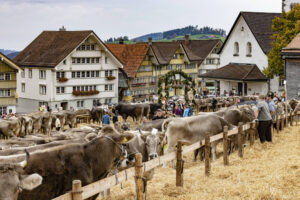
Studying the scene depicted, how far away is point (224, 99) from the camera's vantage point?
41.5m

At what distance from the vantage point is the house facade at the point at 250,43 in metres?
52.8

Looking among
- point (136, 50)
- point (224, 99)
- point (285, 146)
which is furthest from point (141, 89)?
point (285, 146)

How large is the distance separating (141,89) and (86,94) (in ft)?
38.8

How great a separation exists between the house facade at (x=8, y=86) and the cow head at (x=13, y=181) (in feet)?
146

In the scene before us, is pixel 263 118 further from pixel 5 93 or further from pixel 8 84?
pixel 5 93

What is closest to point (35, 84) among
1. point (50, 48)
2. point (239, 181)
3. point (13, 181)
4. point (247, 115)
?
point (50, 48)

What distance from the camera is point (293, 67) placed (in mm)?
32438

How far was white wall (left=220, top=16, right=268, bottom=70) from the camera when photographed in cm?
5356

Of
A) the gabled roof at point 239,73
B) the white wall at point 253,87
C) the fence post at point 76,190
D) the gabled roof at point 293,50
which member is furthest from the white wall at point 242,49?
the fence post at point 76,190

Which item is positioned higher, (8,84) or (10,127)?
(8,84)

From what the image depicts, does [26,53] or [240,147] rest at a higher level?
[26,53]

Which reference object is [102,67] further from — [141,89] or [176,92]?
[176,92]

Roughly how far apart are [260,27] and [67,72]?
Answer: 2430 cm

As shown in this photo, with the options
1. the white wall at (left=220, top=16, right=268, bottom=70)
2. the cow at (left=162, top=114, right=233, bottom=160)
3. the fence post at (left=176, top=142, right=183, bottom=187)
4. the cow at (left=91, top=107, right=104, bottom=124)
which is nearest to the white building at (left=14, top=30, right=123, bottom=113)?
the white wall at (left=220, top=16, right=268, bottom=70)
